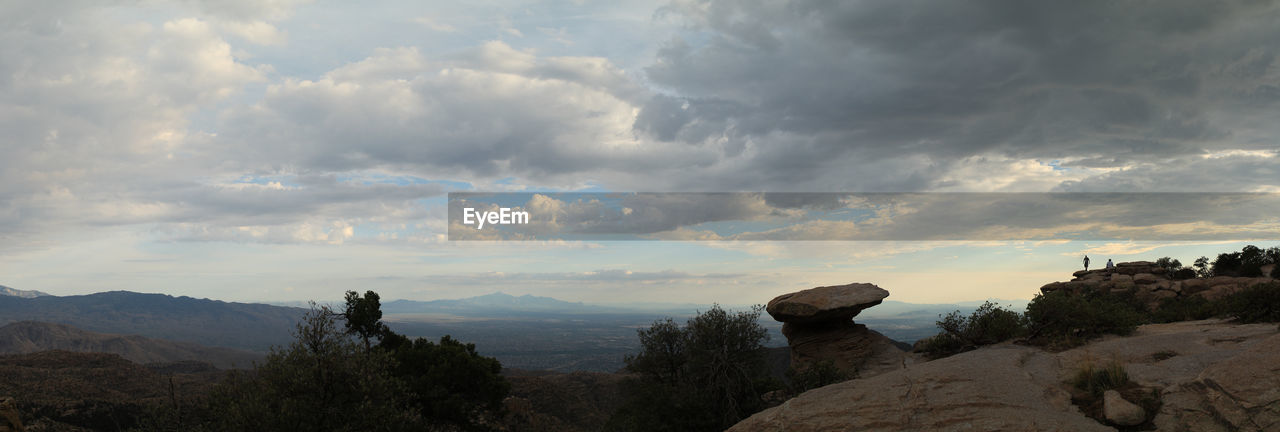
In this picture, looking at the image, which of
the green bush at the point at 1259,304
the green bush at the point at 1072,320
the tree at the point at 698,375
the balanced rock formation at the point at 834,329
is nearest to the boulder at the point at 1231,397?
the green bush at the point at 1072,320

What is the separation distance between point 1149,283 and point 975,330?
26.5 meters

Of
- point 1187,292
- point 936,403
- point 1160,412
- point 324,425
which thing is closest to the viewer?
point 1160,412

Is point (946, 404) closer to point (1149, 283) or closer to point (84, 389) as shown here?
point (1149, 283)

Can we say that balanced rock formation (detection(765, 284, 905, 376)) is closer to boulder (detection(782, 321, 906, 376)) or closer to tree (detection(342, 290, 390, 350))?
boulder (detection(782, 321, 906, 376))

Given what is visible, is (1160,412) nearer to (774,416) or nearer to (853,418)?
(853,418)

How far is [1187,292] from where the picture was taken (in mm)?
42969

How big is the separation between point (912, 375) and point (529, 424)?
33.4 m

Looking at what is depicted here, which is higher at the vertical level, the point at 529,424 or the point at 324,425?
the point at 324,425

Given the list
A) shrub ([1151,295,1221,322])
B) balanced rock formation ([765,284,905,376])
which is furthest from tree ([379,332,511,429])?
shrub ([1151,295,1221,322])

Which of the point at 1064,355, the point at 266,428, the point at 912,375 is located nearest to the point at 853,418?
the point at 912,375

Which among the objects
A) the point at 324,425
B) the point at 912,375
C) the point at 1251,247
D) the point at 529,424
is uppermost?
the point at 1251,247

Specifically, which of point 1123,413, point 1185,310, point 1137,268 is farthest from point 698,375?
point 1137,268

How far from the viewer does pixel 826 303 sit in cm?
3778

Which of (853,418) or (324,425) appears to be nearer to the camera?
(853,418)
